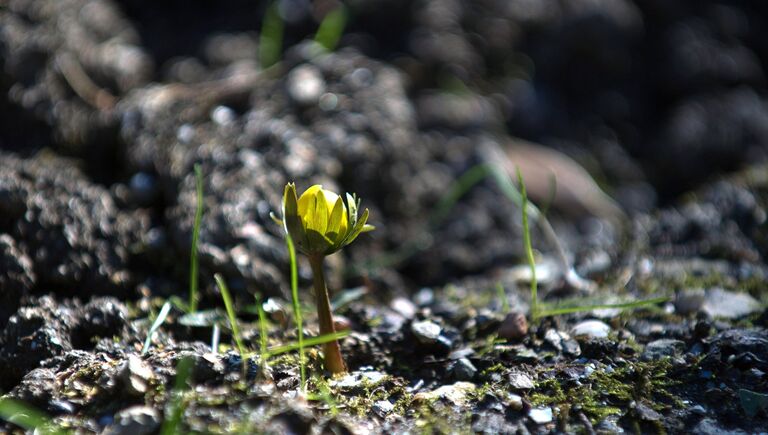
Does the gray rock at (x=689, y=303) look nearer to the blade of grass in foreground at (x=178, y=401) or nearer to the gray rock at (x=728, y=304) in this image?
the gray rock at (x=728, y=304)

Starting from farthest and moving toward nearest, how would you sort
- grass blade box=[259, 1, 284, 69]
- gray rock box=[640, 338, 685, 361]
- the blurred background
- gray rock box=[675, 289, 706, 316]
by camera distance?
grass blade box=[259, 1, 284, 69] → the blurred background → gray rock box=[675, 289, 706, 316] → gray rock box=[640, 338, 685, 361]

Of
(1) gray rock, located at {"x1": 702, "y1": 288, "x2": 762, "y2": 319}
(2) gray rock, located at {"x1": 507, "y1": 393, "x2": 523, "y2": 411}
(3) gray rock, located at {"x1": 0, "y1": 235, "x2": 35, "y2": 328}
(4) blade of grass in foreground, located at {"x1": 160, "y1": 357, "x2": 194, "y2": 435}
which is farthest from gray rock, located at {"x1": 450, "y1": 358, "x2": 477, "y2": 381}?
(3) gray rock, located at {"x1": 0, "y1": 235, "x2": 35, "y2": 328}

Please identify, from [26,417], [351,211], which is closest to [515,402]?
[351,211]

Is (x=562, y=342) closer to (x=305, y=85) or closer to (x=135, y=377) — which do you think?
(x=135, y=377)

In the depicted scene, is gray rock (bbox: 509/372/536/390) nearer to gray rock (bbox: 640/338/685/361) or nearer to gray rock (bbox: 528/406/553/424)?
gray rock (bbox: 528/406/553/424)

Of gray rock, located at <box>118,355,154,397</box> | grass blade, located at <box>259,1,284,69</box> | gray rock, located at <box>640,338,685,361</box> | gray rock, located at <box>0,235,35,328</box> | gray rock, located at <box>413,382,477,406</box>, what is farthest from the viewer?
grass blade, located at <box>259,1,284,69</box>

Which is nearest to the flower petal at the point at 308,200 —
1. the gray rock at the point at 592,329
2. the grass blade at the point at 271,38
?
the gray rock at the point at 592,329

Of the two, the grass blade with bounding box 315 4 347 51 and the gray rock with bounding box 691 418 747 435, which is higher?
the grass blade with bounding box 315 4 347 51
